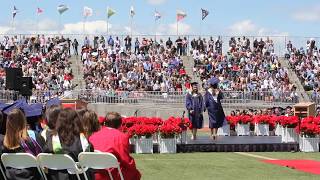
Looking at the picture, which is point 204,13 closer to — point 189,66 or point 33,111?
point 189,66

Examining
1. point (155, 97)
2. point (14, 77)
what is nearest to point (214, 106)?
point (14, 77)

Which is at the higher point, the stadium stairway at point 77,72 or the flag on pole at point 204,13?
the flag on pole at point 204,13

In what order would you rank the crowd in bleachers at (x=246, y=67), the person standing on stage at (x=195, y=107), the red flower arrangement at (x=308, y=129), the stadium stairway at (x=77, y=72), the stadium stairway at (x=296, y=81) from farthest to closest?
1. the stadium stairway at (x=77, y=72)
2. the crowd in bleachers at (x=246, y=67)
3. the stadium stairway at (x=296, y=81)
4. the person standing on stage at (x=195, y=107)
5. the red flower arrangement at (x=308, y=129)

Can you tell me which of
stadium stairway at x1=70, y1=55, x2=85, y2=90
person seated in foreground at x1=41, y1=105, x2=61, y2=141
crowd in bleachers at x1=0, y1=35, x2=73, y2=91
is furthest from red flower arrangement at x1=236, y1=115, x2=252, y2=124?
person seated in foreground at x1=41, y1=105, x2=61, y2=141

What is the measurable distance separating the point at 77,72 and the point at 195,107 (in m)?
23.2

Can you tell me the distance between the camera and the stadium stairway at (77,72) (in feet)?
139

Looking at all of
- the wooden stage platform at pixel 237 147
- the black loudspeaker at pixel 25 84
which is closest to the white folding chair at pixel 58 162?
the wooden stage platform at pixel 237 147

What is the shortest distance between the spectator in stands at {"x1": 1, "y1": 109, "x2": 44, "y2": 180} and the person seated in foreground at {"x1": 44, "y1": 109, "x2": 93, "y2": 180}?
0.26 metres

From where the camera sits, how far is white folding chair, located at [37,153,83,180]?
321 inches

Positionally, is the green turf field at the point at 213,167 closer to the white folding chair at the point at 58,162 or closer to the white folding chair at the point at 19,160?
the white folding chair at the point at 19,160

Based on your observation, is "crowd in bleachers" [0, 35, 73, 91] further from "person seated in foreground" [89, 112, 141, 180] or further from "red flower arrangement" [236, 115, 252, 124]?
"person seated in foreground" [89, 112, 141, 180]

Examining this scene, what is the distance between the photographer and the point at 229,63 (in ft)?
154

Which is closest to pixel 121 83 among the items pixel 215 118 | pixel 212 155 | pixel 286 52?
pixel 286 52

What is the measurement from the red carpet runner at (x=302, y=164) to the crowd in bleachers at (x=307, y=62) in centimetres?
2520
